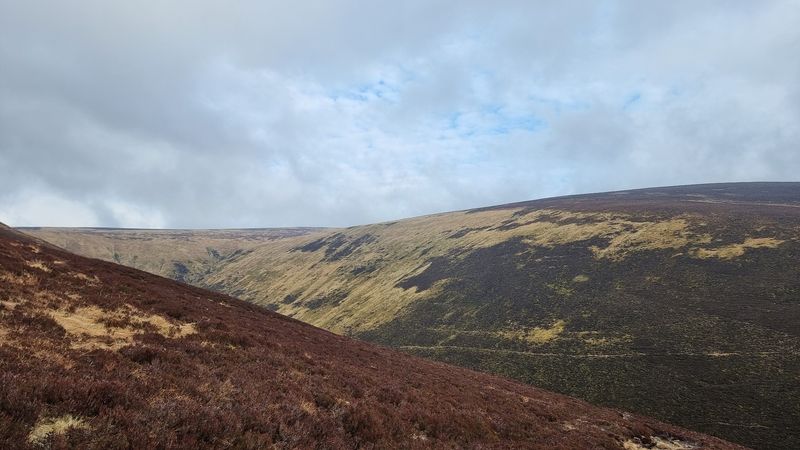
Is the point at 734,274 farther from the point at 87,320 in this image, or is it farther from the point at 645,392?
the point at 87,320

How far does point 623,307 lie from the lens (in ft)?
238

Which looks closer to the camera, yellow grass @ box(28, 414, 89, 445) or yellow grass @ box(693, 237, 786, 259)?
yellow grass @ box(28, 414, 89, 445)

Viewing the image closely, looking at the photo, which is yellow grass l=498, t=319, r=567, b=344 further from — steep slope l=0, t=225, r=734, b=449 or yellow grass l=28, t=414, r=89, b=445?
yellow grass l=28, t=414, r=89, b=445

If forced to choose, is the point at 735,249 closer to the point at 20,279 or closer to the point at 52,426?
the point at 52,426

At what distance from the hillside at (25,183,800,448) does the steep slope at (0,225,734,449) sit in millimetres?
26300

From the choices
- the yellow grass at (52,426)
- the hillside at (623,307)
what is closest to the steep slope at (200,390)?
the yellow grass at (52,426)

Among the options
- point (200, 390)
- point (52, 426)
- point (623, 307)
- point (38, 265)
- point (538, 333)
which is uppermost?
point (38, 265)

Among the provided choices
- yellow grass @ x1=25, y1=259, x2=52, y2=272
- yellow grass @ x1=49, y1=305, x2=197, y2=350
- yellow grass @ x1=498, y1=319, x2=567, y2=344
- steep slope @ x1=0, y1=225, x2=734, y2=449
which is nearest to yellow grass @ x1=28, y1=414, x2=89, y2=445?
steep slope @ x1=0, y1=225, x2=734, y2=449

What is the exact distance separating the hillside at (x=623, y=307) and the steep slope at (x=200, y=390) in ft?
86.3

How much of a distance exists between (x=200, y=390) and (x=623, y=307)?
2970 inches

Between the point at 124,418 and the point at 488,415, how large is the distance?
16.8 m

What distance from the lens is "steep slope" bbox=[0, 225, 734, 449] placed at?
886cm

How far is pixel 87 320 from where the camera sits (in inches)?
703

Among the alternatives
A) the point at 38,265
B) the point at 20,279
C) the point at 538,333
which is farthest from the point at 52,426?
the point at 538,333
